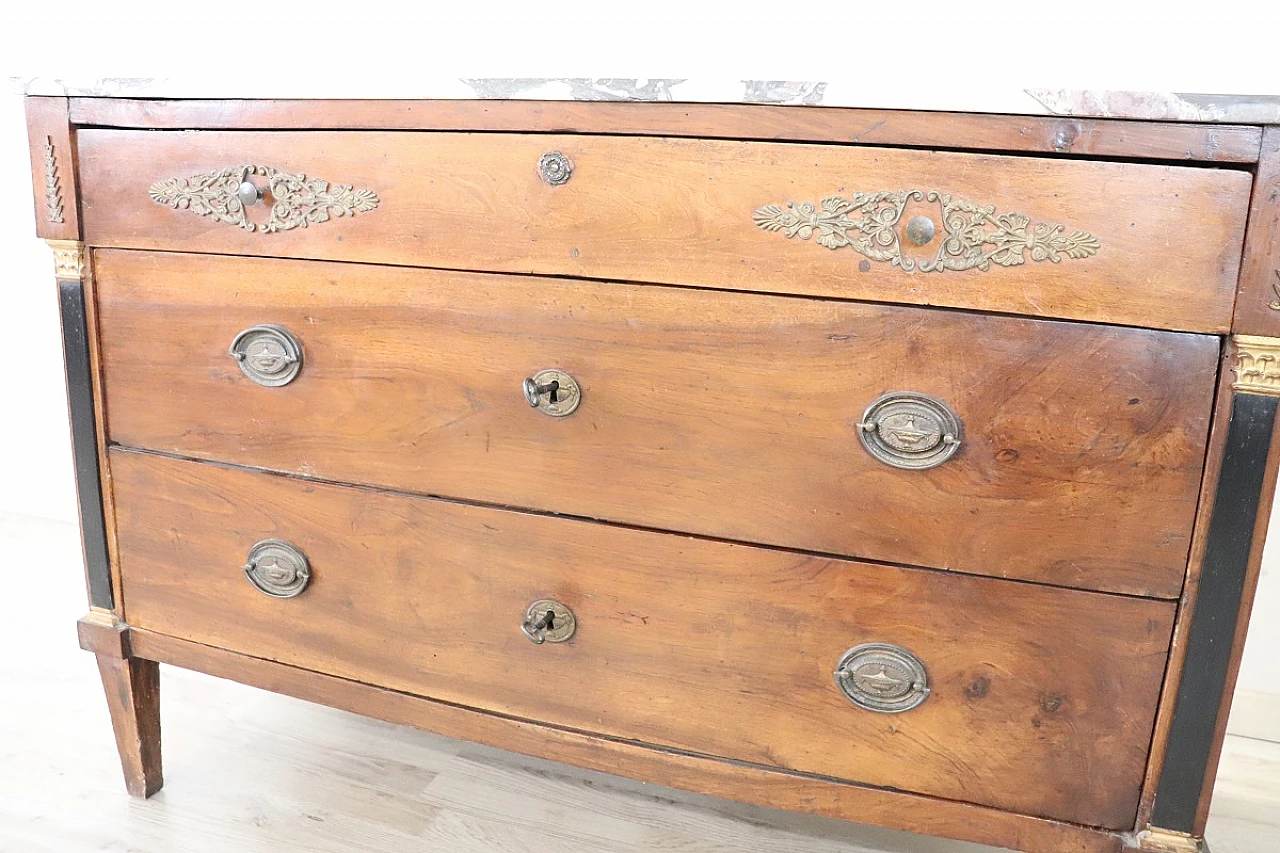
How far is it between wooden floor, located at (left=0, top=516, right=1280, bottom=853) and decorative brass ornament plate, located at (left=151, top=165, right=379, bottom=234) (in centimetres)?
88

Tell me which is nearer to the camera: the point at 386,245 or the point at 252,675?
the point at 386,245

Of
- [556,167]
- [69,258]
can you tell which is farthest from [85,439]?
[556,167]

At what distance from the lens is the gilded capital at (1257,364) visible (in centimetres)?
82

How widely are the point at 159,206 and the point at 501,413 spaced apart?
49 cm

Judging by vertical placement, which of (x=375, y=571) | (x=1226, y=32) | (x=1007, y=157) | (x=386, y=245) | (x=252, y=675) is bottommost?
(x=252, y=675)

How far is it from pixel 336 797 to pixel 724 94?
1.18m

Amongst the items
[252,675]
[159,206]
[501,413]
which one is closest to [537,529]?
[501,413]

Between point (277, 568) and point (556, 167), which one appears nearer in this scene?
point (556, 167)

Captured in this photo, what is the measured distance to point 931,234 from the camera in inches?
34.5

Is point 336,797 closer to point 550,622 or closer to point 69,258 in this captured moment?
point 550,622

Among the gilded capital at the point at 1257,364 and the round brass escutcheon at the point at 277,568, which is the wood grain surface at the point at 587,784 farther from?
the gilded capital at the point at 1257,364

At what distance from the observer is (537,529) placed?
3.53 feet

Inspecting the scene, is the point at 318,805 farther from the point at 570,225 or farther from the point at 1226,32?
the point at 1226,32

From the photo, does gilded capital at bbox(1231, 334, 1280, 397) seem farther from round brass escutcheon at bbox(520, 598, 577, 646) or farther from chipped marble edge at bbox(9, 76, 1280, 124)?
round brass escutcheon at bbox(520, 598, 577, 646)
